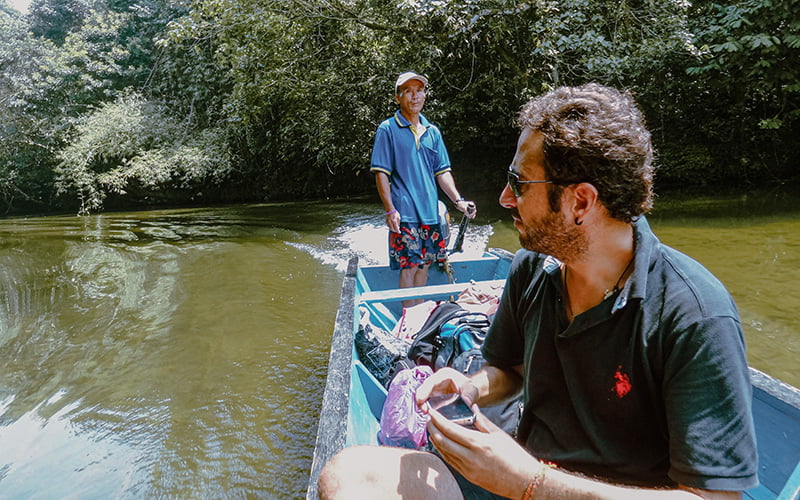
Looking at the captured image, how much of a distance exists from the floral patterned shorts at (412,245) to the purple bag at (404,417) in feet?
5.94

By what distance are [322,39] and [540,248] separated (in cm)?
1045

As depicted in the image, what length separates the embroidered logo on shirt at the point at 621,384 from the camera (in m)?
1.16

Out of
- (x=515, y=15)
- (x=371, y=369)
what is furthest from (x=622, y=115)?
(x=515, y=15)

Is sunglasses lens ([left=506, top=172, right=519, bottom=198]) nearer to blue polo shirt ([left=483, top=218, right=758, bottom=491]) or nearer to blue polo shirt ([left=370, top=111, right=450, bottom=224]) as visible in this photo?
blue polo shirt ([left=483, top=218, right=758, bottom=491])

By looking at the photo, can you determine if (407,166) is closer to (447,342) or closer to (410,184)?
(410,184)

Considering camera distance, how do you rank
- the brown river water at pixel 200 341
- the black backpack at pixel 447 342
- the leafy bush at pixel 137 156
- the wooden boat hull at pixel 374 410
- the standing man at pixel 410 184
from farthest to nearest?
1. the leafy bush at pixel 137 156
2. the standing man at pixel 410 184
3. the brown river water at pixel 200 341
4. the black backpack at pixel 447 342
5. the wooden boat hull at pixel 374 410

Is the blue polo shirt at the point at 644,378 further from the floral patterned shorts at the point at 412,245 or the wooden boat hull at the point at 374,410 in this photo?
the floral patterned shorts at the point at 412,245

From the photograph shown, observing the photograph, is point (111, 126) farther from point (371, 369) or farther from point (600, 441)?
point (600, 441)

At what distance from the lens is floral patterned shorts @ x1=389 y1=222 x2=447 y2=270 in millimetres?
3854

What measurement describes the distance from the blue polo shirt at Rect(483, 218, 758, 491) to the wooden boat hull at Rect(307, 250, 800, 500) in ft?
1.36

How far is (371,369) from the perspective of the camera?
272cm

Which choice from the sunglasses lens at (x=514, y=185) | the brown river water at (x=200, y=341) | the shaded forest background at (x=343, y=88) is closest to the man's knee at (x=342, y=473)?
the sunglasses lens at (x=514, y=185)

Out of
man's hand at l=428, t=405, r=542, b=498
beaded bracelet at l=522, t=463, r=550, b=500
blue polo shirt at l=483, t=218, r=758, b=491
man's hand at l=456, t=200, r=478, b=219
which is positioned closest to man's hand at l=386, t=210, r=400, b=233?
man's hand at l=456, t=200, r=478, b=219

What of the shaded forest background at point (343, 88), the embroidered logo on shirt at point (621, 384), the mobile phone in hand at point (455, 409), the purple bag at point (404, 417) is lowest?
the purple bag at point (404, 417)
